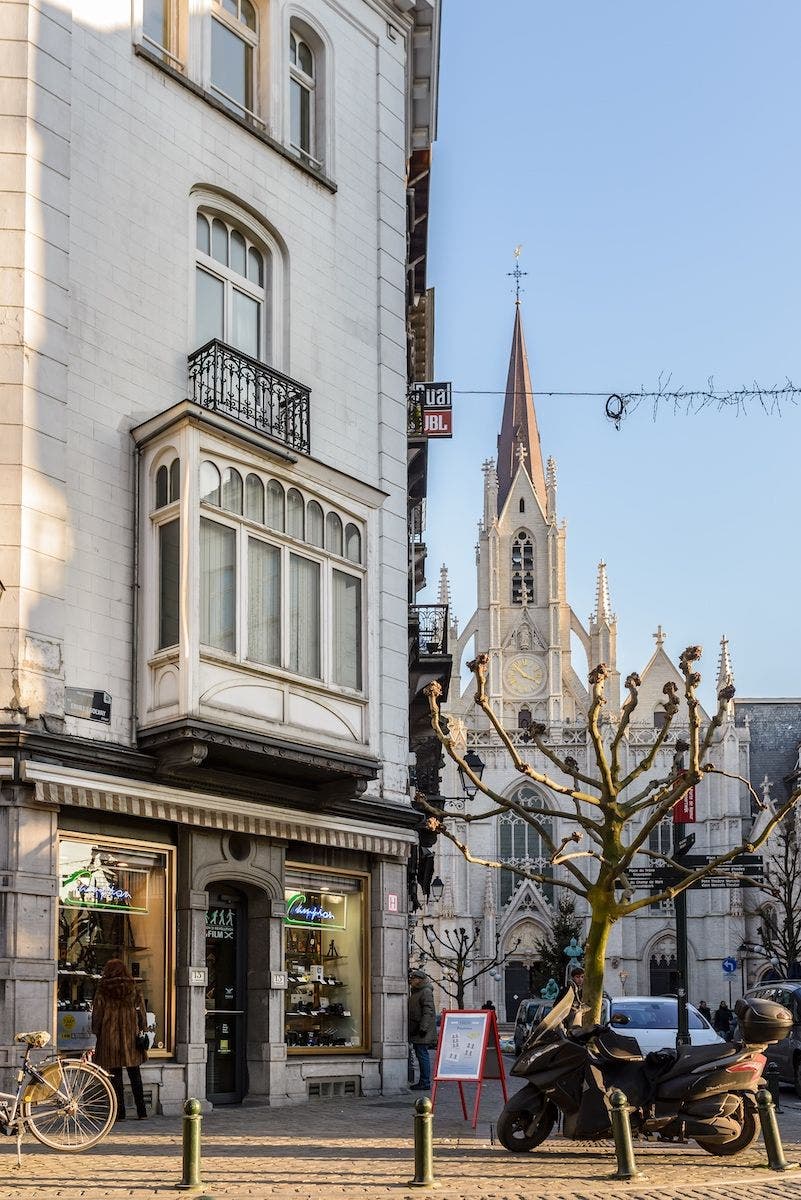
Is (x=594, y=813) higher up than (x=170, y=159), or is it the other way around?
(x=170, y=159)

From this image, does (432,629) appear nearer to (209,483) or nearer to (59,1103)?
(209,483)

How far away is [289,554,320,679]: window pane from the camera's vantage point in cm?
1766

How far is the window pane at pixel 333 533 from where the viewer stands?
60.5 feet

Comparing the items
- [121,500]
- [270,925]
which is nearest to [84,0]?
[121,500]

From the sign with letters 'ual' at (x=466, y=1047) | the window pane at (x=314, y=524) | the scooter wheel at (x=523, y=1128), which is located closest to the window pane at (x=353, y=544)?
the window pane at (x=314, y=524)

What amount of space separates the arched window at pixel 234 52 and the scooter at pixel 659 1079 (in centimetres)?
1271

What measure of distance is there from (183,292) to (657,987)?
79728 mm

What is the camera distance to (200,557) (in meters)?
16.3

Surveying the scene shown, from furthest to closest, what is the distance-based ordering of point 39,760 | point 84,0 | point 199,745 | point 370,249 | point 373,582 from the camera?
point 370,249 < point 373,582 < point 84,0 < point 199,745 < point 39,760

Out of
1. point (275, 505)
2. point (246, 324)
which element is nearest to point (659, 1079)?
point (275, 505)

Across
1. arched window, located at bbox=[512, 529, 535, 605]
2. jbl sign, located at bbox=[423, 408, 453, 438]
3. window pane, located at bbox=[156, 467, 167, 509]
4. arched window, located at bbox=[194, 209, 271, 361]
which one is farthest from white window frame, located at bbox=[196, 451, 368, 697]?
arched window, located at bbox=[512, 529, 535, 605]

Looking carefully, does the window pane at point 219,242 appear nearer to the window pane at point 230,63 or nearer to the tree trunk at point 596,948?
the window pane at point 230,63

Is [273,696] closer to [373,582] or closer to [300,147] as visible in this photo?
[373,582]

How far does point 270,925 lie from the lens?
1781cm
